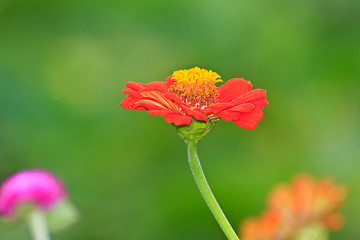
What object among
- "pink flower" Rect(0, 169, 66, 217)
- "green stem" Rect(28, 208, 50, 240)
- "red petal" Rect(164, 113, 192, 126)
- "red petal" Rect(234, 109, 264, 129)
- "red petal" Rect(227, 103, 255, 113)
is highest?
"pink flower" Rect(0, 169, 66, 217)

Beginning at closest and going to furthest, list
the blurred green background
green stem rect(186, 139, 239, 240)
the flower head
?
green stem rect(186, 139, 239, 240), the flower head, the blurred green background

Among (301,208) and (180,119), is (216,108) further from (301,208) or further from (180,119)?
(301,208)

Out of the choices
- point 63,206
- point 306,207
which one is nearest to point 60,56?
point 63,206

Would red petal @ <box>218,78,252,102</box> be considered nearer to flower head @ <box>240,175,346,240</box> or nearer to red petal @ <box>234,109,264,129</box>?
red petal @ <box>234,109,264,129</box>

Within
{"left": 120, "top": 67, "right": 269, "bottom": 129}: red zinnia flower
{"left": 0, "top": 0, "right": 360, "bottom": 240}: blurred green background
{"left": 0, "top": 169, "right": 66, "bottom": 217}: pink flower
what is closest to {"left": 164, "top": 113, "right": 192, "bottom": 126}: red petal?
{"left": 120, "top": 67, "right": 269, "bottom": 129}: red zinnia flower

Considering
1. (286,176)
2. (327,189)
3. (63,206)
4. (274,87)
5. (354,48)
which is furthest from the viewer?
(354,48)

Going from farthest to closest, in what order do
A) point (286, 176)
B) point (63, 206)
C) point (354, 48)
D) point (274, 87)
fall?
1. point (354, 48)
2. point (274, 87)
3. point (286, 176)
4. point (63, 206)

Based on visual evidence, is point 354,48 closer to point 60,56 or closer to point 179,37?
point 179,37
